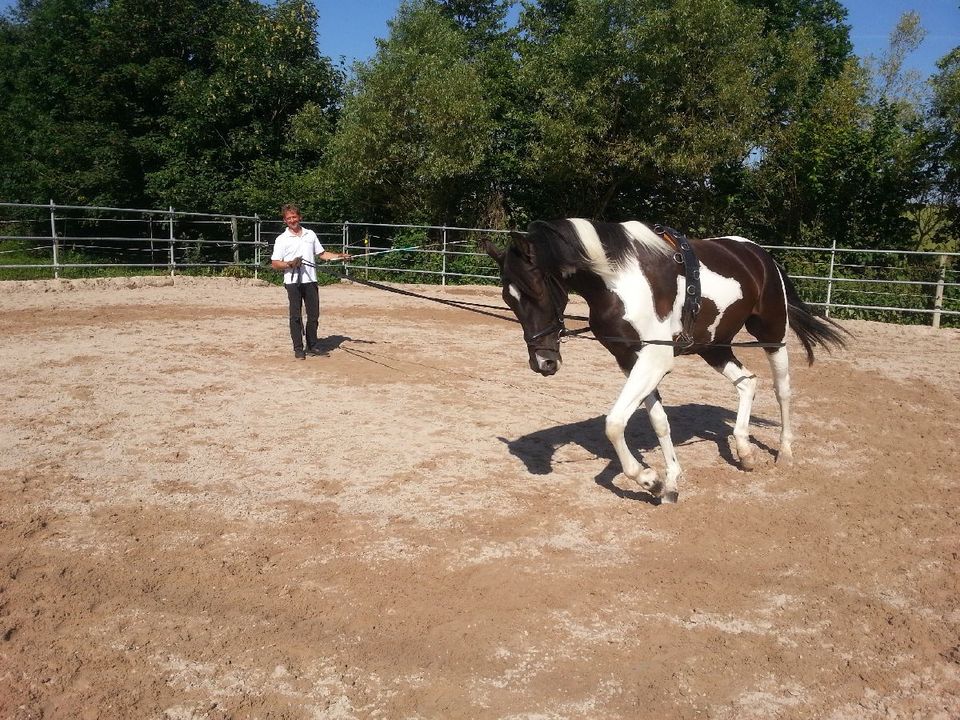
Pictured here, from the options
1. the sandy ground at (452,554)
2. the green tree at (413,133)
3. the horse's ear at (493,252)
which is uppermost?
the green tree at (413,133)

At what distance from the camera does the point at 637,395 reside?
4.46 metres

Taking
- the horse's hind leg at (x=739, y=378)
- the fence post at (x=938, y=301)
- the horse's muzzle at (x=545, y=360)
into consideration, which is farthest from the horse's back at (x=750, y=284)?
the fence post at (x=938, y=301)

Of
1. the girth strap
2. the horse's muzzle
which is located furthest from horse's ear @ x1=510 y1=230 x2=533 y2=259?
the girth strap

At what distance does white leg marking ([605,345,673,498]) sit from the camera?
14.4ft

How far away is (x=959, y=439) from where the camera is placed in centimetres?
622

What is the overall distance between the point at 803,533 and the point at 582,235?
2.19 metres

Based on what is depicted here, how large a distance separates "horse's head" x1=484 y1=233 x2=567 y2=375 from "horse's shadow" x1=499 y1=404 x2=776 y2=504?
121 cm

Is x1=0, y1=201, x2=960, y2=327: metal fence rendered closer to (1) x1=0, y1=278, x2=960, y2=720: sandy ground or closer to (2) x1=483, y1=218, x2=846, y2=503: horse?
(1) x1=0, y1=278, x2=960, y2=720: sandy ground

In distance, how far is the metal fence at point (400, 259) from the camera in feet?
46.2

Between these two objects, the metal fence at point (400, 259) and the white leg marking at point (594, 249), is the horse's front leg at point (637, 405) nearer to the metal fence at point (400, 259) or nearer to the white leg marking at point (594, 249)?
the white leg marking at point (594, 249)

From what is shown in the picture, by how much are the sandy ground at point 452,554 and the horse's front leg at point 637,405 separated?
0.18 m

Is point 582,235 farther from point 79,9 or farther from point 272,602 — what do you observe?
point 79,9

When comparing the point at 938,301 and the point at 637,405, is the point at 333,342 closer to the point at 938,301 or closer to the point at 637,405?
the point at 637,405

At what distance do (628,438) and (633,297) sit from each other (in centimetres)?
202
